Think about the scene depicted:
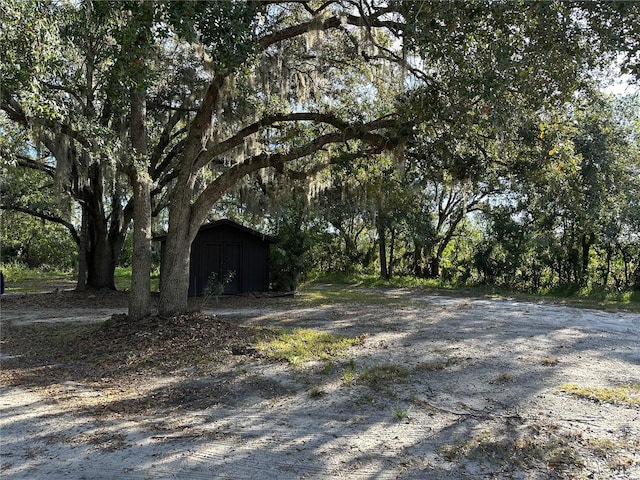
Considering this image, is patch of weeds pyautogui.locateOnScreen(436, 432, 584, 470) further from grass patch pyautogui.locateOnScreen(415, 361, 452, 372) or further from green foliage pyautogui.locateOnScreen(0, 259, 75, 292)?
green foliage pyautogui.locateOnScreen(0, 259, 75, 292)

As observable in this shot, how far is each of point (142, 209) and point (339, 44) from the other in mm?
5075

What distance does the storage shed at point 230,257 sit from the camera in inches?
587

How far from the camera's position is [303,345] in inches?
290

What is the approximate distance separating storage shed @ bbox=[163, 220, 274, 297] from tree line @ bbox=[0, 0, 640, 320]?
2.68ft

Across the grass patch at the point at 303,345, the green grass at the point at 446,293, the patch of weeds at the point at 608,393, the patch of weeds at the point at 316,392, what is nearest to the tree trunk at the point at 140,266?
the grass patch at the point at 303,345

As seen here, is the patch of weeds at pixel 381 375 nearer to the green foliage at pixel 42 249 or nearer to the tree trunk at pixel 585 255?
the tree trunk at pixel 585 255

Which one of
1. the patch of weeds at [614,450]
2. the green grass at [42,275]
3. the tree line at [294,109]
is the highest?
the tree line at [294,109]

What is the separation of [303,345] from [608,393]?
4.08 m

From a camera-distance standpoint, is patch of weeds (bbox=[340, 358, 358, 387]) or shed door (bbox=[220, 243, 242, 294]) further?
shed door (bbox=[220, 243, 242, 294])

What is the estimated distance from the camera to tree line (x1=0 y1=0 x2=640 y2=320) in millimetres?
5410

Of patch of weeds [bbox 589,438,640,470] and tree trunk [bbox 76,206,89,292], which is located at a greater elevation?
tree trunk [bbox 76,206,89,292]

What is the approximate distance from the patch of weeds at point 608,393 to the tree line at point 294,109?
10.7 ft

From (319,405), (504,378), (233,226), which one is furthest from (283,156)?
(233,226)

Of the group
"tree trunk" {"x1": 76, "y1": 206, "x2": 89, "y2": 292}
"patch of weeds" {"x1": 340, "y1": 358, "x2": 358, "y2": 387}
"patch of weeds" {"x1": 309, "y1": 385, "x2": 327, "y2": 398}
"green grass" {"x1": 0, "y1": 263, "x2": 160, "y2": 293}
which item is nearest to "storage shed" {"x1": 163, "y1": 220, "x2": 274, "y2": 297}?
"tree trunk" {"x1": 76, "y1": 206, "x2": 89, "y2": 292}
